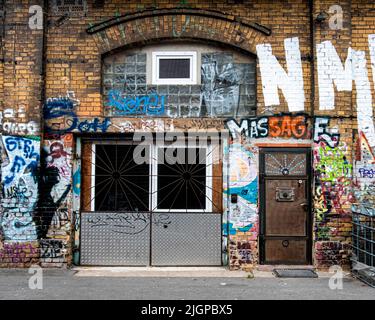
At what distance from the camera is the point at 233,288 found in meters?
7.77

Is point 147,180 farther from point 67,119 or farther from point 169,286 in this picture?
point 169,286

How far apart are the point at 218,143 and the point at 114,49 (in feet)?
8.49

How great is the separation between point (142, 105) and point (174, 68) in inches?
36.2

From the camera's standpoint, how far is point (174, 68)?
9500 millimetres

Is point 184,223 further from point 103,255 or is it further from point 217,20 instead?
point 217,20

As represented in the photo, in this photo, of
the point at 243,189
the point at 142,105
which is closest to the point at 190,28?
the point at 142,105

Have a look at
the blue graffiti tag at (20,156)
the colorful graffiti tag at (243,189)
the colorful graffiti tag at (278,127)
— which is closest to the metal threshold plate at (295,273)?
the colorful graffiti tag at (243,189)

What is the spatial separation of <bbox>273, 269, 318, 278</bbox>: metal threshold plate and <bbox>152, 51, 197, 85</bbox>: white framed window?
3.77 metres

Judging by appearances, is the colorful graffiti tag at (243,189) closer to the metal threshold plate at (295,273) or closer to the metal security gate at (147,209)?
the metal security gate at (147,209)

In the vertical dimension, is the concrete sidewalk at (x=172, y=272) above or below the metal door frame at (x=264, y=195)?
below

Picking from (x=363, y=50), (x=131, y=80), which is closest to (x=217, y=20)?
(x=131, y=80)

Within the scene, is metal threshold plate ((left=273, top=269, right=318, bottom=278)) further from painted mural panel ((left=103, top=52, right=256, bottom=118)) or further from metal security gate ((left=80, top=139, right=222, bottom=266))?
painted mural panel ((left=103, top=52, right=256, bottom=118))

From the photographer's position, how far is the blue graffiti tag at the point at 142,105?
9445 mm

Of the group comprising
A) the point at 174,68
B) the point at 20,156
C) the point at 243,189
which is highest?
the point at 174,68
